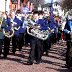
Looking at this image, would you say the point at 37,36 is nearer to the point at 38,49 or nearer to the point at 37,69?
the point at 38,49

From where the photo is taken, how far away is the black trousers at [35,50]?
1338 centimetres

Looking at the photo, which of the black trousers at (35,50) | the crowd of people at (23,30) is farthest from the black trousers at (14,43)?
the black trousers at (35,50)

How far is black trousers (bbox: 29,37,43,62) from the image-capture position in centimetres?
1338

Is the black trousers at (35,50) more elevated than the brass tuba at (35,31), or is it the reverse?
the brass tuba at (35,31)

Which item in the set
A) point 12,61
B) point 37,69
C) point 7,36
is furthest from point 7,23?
point 37,69

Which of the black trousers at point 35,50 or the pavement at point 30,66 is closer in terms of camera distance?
the pavement at point 30,66

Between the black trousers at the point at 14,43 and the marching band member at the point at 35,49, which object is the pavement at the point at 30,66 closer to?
the marching band member at the point at 35,49

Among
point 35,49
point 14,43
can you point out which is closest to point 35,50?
point 35,49

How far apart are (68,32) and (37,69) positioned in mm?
1461

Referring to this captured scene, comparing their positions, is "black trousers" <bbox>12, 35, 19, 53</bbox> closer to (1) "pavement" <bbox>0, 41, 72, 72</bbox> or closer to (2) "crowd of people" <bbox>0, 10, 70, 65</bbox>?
(2) "crowd of people" <bbox>0, 10, 70, 65</bbox>

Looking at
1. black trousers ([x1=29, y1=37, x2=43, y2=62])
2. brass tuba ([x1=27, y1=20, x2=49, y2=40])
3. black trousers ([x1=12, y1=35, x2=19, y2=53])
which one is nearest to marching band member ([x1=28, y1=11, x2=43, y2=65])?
black trousers ([x1=29, y1=37, x2=43, y2=62])

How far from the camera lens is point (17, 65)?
13.1 metres

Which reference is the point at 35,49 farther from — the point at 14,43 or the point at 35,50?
the point at 14,43

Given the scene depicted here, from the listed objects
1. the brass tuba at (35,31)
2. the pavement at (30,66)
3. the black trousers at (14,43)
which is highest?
the brass tuba at (35,31)
